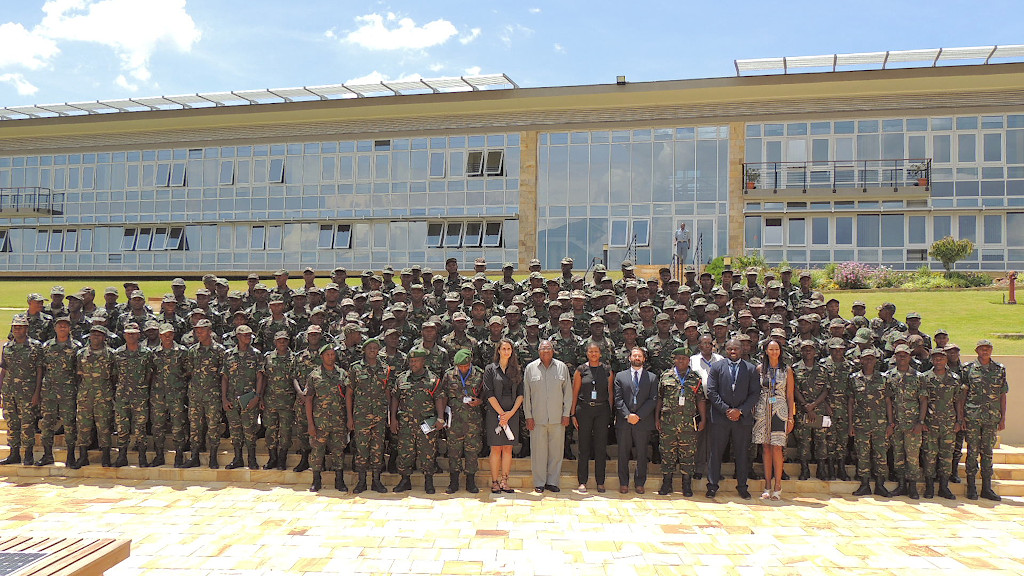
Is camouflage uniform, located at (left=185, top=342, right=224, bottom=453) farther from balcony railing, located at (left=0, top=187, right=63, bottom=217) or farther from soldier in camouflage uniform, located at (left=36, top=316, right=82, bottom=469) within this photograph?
balcony railing, located at (left=0, top=187, right=63, bottom=217)

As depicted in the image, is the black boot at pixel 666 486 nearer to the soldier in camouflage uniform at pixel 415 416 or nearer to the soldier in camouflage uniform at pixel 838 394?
the soldier in camouflage uniform at pixel 838 394

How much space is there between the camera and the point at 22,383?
28.8 feet

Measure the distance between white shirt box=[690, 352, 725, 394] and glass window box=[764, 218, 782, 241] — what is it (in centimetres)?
1695

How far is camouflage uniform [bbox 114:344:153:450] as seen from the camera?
8586 millimetres

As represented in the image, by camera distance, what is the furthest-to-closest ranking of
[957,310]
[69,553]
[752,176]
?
[752,176]
[957,310]
[69,553]

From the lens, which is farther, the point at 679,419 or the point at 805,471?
the point at 805,471

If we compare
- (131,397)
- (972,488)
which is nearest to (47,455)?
(131,397)

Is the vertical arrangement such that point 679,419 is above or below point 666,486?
above

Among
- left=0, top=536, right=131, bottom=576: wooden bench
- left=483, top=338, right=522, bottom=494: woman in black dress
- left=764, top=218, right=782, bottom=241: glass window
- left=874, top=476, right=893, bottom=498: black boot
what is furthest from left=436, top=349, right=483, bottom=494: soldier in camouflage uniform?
left=764, top=218, right=782, bottom=241: glass window

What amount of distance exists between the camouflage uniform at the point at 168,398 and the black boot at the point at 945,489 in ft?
27.9

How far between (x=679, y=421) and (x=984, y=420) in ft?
11.0

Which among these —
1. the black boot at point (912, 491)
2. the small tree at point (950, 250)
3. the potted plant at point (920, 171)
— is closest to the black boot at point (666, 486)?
the black boot at point (912, 491)

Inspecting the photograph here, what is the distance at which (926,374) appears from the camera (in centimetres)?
812

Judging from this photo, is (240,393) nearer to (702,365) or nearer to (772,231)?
(702,365)
